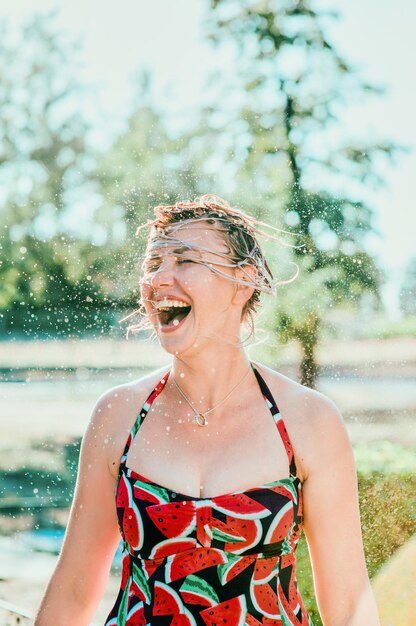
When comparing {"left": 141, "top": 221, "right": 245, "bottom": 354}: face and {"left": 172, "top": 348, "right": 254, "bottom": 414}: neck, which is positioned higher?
{"left": 141, "top": 221, "right": 245, "bottom": 354}: face

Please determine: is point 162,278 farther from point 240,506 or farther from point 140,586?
point 140,586

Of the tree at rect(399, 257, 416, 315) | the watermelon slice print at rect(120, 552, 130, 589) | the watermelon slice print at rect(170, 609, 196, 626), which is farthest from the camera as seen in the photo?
the tree at rect(399, 257, 416, 315)

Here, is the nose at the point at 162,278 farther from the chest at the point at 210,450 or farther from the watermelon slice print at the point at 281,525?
the watermelon slice print at the point at 281,525

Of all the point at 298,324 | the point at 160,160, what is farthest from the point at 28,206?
the point at 298,324

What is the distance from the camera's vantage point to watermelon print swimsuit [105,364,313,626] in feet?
4.79

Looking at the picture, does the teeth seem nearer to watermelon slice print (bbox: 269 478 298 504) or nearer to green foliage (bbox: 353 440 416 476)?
watermelon slice print (bbox: 269 478 298 504)

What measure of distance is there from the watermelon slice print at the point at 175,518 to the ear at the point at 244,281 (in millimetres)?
449

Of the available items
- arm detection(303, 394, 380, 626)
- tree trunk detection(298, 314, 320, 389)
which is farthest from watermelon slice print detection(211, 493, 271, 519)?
tree trunk detection(298, 314, 320, 389)

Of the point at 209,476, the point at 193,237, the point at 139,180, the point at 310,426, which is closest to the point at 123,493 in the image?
the point at 209,476

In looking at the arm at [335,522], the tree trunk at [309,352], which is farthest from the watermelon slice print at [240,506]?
the tree trunk at [309,352]

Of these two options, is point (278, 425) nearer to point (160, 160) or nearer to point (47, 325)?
point (160, 160)

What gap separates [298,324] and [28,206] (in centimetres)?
408

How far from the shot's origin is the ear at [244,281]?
1.61 meters

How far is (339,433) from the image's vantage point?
1583 millimetres
